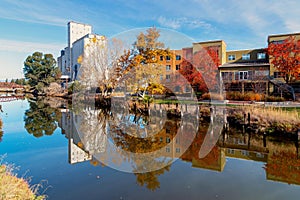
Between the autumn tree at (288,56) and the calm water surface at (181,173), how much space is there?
598 inches

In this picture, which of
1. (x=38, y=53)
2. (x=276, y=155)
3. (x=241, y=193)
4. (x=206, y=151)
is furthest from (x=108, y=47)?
(x=38, y=53)

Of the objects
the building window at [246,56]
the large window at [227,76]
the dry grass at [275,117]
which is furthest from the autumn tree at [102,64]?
the building window at [246,56]

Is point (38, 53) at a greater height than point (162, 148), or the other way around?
point (38, 53)

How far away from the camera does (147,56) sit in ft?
63.5

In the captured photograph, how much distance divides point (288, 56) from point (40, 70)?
138 ft

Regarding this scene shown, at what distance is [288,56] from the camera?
74.5 feet

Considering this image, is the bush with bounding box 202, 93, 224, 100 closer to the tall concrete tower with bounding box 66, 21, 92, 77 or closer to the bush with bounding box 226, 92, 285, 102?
the bush with bounding box 226, 92, 285, 102

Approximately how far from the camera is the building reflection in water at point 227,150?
7.49 meters

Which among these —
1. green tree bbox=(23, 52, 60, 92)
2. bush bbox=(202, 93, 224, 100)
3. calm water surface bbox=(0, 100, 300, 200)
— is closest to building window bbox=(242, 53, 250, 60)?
bush bbox=(202, 93, 224, 100)

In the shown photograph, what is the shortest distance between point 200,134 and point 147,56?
31.4 ft

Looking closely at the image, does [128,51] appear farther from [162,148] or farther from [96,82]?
[162,148]

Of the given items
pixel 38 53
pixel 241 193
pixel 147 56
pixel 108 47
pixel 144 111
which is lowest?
pixel 241 193

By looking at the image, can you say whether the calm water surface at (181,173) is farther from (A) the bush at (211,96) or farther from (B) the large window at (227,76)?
(B) the large window at (227,76)

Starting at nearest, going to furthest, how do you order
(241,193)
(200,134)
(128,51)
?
1. (241,193)
2. (200,134)
3. (128,51)
